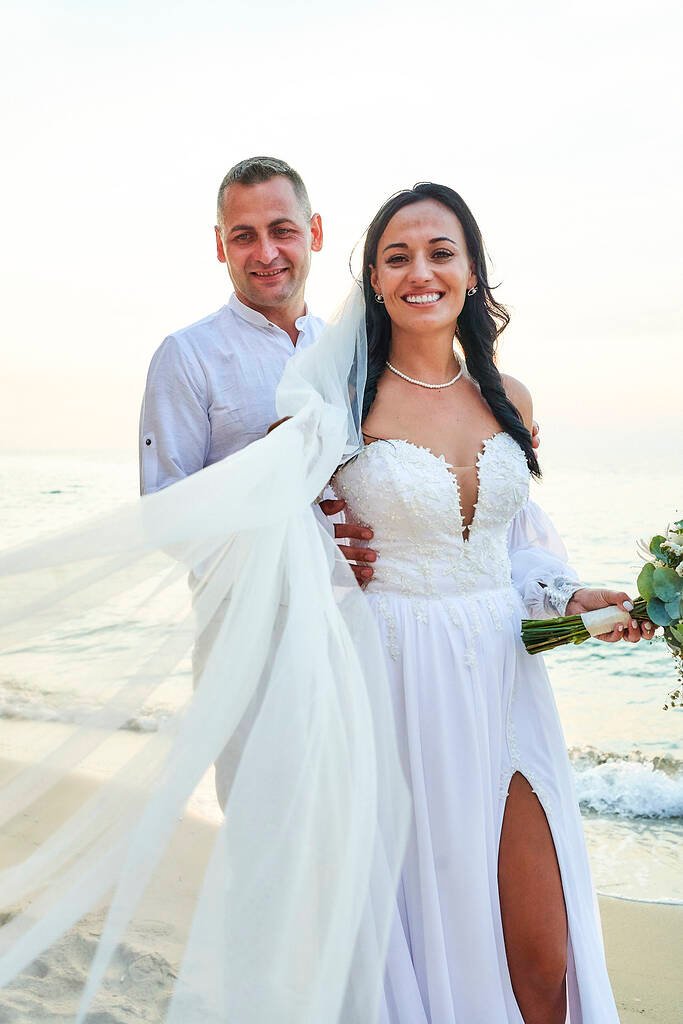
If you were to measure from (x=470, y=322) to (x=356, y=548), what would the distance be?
2.74ft

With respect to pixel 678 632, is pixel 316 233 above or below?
above

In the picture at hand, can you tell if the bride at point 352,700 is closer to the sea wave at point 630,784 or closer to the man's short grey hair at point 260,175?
the man's short grey hair at point 260,175

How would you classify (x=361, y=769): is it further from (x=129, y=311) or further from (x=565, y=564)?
(x=129, y=311)

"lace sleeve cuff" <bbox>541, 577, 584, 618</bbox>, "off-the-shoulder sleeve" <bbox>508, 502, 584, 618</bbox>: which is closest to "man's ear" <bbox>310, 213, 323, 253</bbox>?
"off-the-shoulder sleeve" <bbox>508, 502, 584, 618</bbox>

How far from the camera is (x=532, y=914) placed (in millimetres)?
2953

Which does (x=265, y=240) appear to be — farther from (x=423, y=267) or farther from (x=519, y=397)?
(x=519, y=397)

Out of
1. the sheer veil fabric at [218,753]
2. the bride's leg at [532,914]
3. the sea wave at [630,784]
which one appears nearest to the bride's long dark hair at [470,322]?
the sheer veil fabric at [218,753]

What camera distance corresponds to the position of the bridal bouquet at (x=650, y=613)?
279 cm

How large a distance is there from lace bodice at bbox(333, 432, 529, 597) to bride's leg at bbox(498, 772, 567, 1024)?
25.3 inches

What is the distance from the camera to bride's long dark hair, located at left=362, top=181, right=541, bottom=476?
126 inches

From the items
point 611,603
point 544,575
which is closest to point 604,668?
point 544,575

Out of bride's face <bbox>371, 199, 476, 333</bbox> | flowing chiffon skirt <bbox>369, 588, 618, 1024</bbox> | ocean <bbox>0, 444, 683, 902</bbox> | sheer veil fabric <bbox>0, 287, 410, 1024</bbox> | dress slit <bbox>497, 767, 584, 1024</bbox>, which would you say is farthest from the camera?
ocean <bbox>0, 444, 683, 902</bbox>

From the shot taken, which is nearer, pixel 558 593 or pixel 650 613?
pixel 650 613

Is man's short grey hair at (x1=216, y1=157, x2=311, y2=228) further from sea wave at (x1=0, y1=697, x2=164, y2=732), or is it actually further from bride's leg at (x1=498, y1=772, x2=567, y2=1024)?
bride's leg at (x1=498, y1=772, x2=567, y2=1024)
